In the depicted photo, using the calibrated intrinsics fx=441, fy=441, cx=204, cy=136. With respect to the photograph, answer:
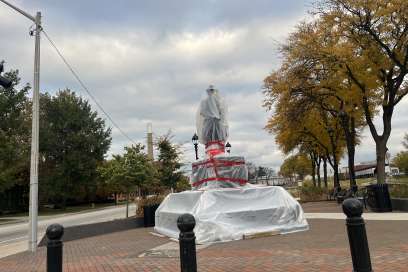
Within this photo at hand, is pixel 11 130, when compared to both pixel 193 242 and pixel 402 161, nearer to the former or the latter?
pixel 193 242

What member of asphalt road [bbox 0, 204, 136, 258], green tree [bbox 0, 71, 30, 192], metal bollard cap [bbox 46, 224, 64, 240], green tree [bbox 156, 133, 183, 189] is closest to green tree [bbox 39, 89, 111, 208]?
green tree [bbox 0, 71, 30, 192]

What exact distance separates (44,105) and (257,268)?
4938 centimetres

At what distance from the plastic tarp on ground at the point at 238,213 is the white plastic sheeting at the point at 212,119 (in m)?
2.22

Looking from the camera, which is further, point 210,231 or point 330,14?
point 330,14

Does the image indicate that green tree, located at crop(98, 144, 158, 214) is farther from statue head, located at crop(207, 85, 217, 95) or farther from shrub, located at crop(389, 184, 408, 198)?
shrub, located at crop(389, 184, 408, 198)

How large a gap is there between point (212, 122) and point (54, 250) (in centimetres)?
970

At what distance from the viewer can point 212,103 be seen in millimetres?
14648

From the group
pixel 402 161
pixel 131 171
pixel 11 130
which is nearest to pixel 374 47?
pixel 131 171

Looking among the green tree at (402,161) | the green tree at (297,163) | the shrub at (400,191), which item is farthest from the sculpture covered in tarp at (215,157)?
the green tree at (402,161)

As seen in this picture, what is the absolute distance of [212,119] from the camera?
14.5 metres

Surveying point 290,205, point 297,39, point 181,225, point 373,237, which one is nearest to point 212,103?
point 290,205

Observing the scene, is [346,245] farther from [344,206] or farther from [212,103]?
[212,103]

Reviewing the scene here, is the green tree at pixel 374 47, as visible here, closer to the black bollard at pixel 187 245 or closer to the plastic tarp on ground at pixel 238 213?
the plastic tarp on ground at pixel 238 213

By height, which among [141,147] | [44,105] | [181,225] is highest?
[44,105]
